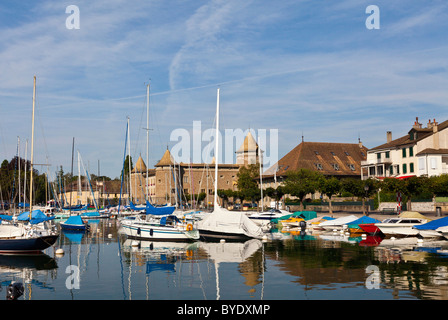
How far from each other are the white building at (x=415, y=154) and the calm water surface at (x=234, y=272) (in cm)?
4077

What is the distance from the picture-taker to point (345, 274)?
24859 millimetres

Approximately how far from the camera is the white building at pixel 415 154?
249 ft

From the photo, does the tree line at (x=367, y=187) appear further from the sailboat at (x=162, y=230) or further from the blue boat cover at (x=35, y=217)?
the blue boat cover at (x=35, y=217)

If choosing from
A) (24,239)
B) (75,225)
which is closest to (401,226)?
(24,239)

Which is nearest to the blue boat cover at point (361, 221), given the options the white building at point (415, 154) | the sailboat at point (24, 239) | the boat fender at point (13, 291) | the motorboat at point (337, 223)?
the motorboat at point (337, 223)

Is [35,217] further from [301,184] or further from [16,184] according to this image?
[16,184]

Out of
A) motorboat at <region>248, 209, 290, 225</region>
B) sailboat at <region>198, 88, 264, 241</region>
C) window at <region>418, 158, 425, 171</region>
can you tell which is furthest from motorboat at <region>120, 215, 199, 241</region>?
window at <region>418, 158, 425, 171</region>

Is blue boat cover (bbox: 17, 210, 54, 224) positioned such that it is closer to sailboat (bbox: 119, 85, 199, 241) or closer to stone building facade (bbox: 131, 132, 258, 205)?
sailboat (bbox: 119, 85, 199, 241)

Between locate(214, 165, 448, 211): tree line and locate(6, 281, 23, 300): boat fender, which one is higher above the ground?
locate(214, 165, 448, 211): tree line

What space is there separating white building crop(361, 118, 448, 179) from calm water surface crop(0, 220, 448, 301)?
40.8 metres

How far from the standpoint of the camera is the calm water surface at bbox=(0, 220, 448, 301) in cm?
2042
